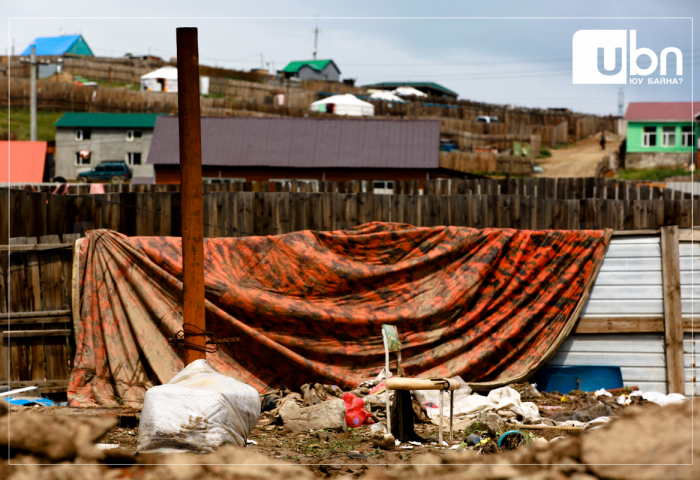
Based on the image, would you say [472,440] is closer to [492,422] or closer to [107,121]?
[492,422]

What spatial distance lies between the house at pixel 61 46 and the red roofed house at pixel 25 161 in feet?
194

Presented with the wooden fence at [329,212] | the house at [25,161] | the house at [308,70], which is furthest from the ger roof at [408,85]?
the wooden fence at [329,212]

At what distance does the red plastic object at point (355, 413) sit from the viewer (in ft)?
23.0

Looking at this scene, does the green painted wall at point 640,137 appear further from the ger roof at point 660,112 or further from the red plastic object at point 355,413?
the red plastic object at point 355,413

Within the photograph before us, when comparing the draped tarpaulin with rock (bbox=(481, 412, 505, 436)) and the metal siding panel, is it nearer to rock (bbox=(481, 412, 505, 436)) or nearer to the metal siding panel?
the metal siding panel

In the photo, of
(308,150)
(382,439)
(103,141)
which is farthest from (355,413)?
(103,141)

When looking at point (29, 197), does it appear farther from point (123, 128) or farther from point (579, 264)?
point (123, 128)

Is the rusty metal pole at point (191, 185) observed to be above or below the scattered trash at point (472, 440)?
above

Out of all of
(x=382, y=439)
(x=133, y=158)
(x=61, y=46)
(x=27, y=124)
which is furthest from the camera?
(x=61, y=46)

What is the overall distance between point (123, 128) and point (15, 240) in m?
37.3

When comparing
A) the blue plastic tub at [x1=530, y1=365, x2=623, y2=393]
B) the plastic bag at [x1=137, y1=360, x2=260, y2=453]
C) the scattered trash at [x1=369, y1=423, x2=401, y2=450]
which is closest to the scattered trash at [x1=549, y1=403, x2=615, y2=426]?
the blue plastic tub at [x1=530, y1=365, x2=623, y2=393]

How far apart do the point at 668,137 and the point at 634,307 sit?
4043cm

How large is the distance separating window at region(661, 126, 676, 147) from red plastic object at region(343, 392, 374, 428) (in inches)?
1690

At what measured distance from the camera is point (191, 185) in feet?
20.5
